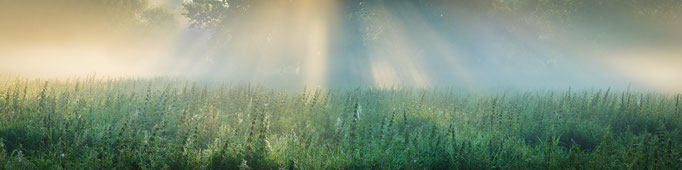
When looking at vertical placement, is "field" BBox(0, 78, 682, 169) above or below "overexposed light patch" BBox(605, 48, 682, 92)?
below

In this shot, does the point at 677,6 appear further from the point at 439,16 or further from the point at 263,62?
the point at 263,62

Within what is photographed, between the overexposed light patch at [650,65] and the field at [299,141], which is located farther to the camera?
the overexposed light patch at [650,65]

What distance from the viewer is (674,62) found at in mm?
25453

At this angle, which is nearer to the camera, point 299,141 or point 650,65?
point 299,141

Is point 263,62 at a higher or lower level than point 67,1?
lower

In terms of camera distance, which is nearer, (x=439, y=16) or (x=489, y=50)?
(x=439, y=16)

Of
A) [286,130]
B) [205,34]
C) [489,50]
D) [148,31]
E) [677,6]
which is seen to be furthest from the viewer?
[205,34]

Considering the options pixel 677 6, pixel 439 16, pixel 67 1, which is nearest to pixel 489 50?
pixel 439 16

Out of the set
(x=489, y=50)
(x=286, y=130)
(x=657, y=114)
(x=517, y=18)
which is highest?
(x=517, y=18)

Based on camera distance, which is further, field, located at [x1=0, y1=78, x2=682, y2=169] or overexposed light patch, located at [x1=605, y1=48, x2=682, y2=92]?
overexposed light patch, located at [x1=605, y1=48, x2=682, y2=92]

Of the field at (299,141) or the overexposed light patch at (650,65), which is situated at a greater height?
the overexposed light patch at (650,65)

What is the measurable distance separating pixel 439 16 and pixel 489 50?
5.83 meters

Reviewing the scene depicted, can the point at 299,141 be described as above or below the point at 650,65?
below

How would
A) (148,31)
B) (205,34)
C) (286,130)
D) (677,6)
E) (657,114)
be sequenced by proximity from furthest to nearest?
(205,34), (148,31), (677,6), (657,114), (286,130)
